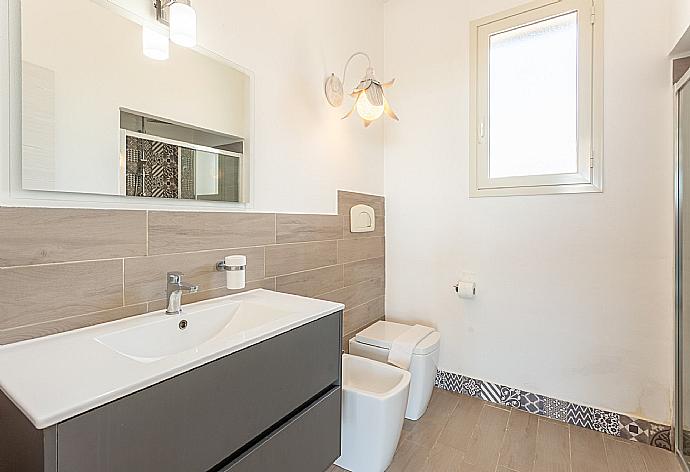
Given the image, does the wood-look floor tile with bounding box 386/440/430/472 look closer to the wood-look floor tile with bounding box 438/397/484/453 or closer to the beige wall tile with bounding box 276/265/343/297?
the wood-look floor tile with bounding box 438/397/484/453

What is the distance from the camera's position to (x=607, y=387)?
6.28 ft

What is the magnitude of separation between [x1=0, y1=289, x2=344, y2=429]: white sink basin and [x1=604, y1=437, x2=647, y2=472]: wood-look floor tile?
5.12ft

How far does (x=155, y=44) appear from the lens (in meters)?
1.20

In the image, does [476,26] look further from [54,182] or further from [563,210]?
[54,182]

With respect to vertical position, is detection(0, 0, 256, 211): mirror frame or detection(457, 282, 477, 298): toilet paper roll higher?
detection(0, 0, 256, 211): mirror frame

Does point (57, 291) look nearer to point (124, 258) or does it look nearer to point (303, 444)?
point (124, 258)

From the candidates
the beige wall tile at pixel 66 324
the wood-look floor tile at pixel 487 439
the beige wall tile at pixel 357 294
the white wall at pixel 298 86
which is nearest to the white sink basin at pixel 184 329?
the beige wall tile at pixel 66 324

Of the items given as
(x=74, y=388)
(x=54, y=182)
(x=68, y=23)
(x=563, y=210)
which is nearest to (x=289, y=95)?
(x=68, y=23)

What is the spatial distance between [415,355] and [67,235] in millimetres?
1626

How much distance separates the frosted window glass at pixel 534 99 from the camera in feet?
6.55

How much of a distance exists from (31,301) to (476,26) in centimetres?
257

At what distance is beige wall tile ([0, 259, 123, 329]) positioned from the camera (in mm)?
890

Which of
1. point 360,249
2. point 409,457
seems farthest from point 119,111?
point 409,457

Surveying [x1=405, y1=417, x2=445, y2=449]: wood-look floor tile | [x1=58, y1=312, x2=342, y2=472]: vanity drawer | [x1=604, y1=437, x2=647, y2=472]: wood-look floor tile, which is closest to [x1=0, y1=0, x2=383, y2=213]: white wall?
[x1=58, y1=312, x2=342, y2=472]: vanity drawer
